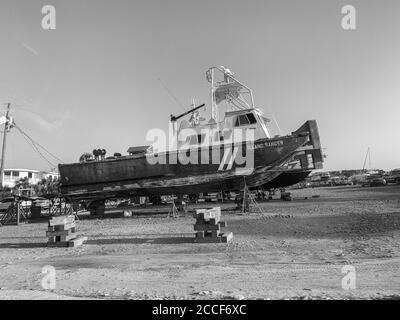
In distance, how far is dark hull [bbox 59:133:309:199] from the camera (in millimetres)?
16766

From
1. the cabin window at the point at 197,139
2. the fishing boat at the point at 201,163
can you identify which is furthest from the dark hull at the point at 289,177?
the cabin window at the point at 197,139

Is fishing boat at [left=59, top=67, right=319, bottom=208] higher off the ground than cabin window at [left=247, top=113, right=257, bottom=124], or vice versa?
cabin window at [left=247, top=113, right=257, bottom=124]

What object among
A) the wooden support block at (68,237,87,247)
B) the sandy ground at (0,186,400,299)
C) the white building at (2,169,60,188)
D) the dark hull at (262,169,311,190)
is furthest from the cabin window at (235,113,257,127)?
the white building at (2,169,60,188)

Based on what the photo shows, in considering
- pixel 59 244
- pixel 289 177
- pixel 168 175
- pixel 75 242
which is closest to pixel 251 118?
pixel 289 177

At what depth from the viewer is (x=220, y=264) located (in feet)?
21.2

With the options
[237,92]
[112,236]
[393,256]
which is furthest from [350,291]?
[237,92]

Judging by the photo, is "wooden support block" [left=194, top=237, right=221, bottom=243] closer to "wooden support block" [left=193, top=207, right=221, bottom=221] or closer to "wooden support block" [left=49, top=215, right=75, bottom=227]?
"wooden support block" [left=193, top=207, right=221, bottom=221]

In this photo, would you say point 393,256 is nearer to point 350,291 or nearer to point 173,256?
point 350,291

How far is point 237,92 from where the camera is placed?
2066 cm

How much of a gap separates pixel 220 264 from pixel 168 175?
37.5 ft

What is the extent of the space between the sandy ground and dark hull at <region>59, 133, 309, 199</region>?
5.77 metres

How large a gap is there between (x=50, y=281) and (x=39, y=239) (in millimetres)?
6454

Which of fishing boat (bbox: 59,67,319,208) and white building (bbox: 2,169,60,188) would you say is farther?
white building (bbox: 2,169,60,188)

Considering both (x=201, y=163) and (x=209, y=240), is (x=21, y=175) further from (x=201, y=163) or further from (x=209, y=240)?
(x=209, y=240)
